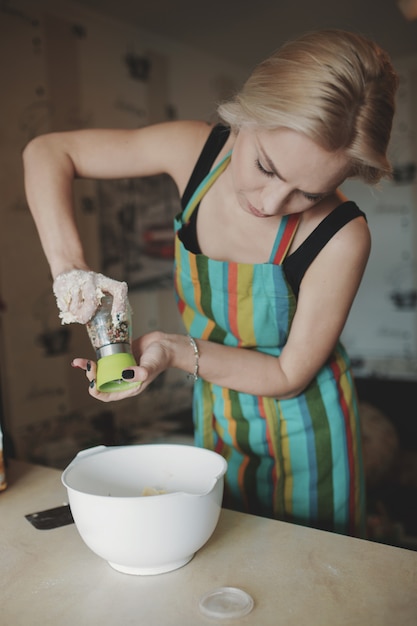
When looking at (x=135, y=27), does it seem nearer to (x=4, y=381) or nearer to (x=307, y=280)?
(x=4, y=381)

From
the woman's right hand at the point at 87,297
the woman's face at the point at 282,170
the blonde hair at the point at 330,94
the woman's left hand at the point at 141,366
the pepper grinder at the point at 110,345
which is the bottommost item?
the woman's left hand at the point at 141,366

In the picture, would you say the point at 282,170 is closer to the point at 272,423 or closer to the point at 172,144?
the point at 172,144

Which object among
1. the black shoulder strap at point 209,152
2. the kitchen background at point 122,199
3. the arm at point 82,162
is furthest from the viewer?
the kitchen background at point 122,199

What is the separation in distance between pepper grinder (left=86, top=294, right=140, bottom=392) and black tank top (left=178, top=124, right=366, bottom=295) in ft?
1.37

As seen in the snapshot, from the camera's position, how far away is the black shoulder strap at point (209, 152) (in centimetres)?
128

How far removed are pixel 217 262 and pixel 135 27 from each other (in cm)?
266

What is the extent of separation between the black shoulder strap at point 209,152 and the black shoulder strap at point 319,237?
0.90 feet

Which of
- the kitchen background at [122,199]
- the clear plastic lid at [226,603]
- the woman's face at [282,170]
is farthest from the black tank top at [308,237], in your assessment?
the kitchen background at [122,199]

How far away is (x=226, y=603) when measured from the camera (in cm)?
74

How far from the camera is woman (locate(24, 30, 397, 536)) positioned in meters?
0.97

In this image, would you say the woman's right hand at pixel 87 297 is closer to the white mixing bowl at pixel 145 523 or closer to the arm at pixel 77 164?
the arm at pixel 77 164

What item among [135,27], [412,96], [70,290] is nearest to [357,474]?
[70,290]

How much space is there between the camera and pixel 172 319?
384 centimetres

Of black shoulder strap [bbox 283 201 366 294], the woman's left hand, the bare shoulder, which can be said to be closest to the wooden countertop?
the woman's left hand
